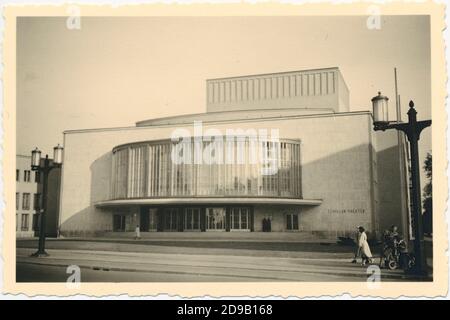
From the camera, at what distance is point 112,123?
1928 cm

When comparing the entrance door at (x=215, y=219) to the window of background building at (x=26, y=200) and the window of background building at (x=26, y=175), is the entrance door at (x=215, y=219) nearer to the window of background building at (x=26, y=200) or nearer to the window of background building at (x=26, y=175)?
the window of background building at (x=26, y=200)

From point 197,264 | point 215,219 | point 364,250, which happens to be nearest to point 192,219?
point 215,219

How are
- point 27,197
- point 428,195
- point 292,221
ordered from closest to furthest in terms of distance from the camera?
point 428,195, point 27,197, point 292,221

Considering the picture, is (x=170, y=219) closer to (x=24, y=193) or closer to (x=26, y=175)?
(x=26, y=175)

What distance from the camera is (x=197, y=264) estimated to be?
45.1ft

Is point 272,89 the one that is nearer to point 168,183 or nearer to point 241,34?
point 241,34

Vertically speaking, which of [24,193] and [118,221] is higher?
[24,193]

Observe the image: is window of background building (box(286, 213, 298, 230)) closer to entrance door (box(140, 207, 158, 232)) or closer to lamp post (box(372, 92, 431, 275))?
entrance door (box(140, 207, 158, 232))

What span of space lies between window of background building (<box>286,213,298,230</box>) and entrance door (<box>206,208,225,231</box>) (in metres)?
3.27

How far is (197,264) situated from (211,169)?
31.6 feet

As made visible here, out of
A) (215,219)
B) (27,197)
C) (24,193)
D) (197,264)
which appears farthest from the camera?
(215,219)

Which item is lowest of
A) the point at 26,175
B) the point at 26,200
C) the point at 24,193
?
the point at 26,200

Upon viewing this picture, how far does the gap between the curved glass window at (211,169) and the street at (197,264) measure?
5.19 metres
